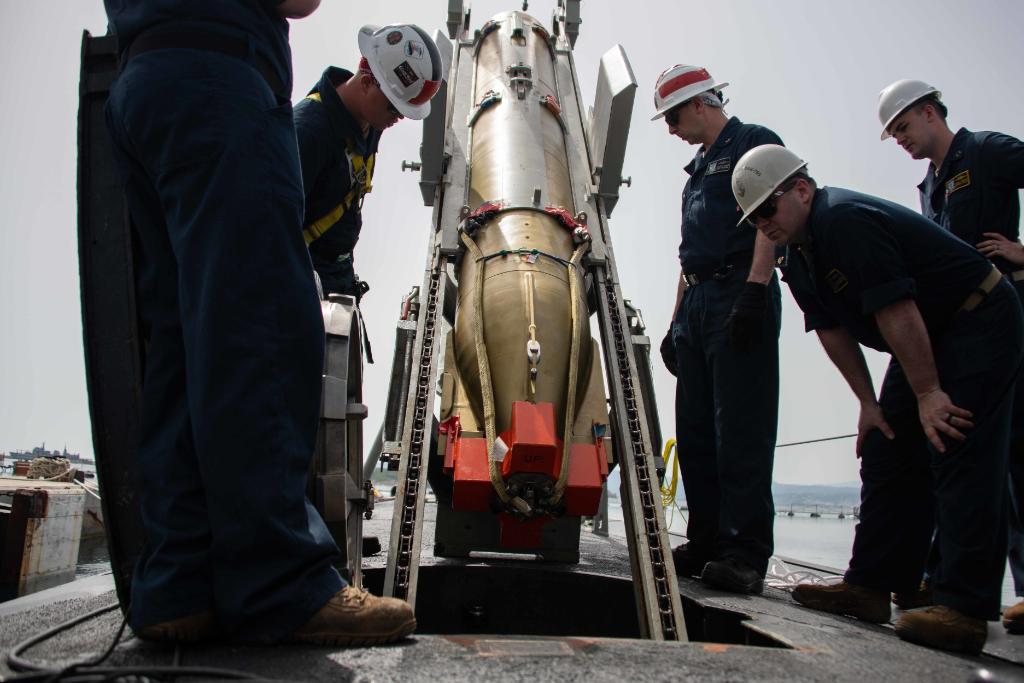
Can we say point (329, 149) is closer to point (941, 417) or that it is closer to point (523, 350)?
point (523, 350)

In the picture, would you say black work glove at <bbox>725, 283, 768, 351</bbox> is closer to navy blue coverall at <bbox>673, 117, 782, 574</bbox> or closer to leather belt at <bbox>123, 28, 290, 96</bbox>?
navy blue coverall at <bbox>673, 117, 782, 574</bbox>

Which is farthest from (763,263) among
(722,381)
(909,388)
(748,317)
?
(909,388)

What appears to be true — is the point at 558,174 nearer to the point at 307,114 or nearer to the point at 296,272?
the point at 307,114

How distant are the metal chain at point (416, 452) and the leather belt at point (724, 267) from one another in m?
1.40

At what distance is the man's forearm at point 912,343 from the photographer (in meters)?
2.34

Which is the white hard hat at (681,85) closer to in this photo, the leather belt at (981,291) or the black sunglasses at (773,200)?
the black sunglasses at (773,200)

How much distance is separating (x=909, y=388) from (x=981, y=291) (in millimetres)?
433

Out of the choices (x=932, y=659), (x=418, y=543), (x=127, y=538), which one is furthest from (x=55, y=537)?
(x=932, y=659)

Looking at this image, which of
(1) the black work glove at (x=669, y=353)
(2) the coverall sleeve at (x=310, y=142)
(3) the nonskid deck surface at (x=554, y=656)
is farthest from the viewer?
(1) the black work glove at (x=669, y=353)

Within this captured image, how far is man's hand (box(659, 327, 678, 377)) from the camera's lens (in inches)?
164

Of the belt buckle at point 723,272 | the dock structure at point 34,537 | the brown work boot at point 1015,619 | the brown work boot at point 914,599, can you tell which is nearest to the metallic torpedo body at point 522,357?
the belt buckle at point 723,272

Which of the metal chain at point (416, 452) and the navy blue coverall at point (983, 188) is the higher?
the navy blue coverall at point (983, 188)

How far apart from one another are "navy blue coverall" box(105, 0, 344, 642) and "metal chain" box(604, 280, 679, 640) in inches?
55.7

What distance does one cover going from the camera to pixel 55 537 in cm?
468
